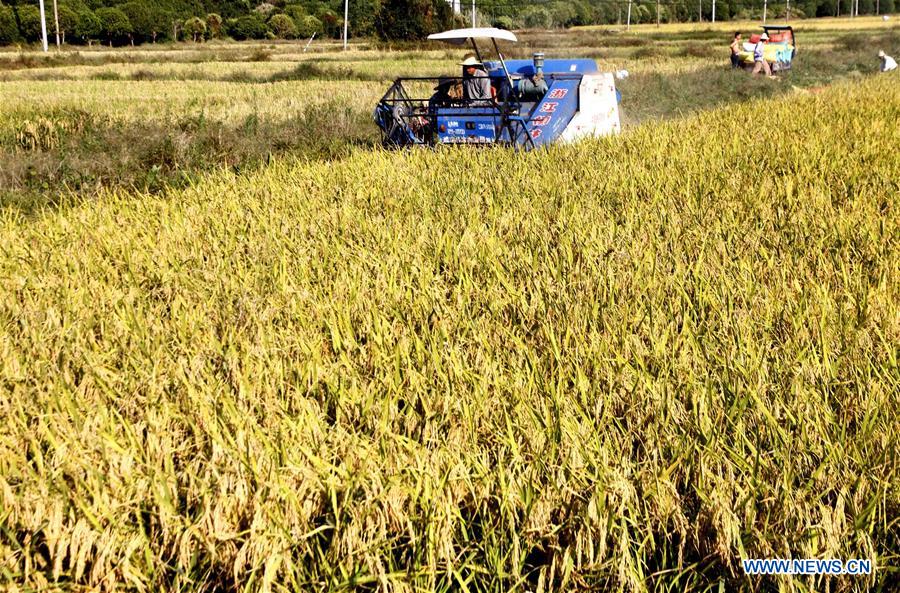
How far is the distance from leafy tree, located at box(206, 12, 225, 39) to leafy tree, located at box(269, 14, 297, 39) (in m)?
3.75

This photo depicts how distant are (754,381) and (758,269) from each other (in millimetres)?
1319

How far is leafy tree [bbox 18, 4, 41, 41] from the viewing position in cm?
5203

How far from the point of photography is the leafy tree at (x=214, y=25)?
201ft

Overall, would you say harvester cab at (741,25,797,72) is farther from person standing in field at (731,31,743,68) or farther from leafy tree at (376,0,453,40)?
leafy tree at (376,0,453,40)

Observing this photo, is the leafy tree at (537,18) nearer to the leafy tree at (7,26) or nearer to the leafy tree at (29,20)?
the leafy tree at (29,20)

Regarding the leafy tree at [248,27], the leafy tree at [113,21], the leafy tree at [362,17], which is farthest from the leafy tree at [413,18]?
the leafy tree at [113,21]

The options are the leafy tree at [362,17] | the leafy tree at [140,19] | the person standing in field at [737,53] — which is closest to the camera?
the person standing in field at [737,53]

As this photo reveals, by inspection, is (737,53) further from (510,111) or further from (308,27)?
(308,27)

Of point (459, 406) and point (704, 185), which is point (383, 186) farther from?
point (459, 406)

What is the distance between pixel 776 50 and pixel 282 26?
1859 inches

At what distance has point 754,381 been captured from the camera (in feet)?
8.08

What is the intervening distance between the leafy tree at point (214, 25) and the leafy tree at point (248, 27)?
30.3 inches

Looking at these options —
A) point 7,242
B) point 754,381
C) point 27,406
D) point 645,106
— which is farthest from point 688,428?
point 645,106

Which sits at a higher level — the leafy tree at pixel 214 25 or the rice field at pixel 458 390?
the leafy tree at pixel 214 25
